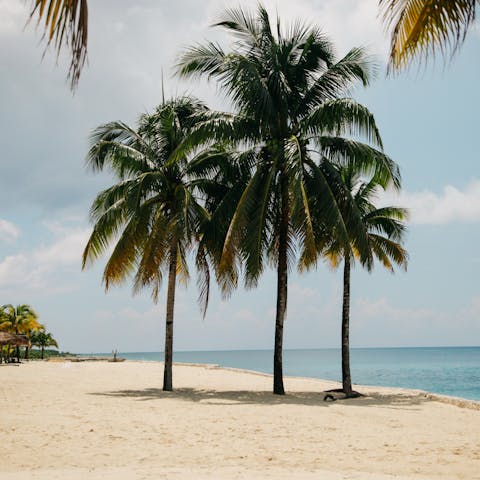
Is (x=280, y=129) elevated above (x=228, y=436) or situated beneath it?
elevated above

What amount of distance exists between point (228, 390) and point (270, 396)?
279 cm

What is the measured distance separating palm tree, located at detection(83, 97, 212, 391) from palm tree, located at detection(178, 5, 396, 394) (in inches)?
63.4

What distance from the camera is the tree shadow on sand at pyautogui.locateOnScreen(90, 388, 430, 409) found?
17.7 m

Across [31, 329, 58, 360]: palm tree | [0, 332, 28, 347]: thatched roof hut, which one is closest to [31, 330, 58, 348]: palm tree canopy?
[31, 329, 58, 360]: palm tree

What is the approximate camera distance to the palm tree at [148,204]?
19797mm

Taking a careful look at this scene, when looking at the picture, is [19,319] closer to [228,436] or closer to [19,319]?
[19,319]

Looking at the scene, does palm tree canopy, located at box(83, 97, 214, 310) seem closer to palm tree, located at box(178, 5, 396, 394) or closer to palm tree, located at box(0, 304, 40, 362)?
palm tree, located at box(178, 5, 396, 394)

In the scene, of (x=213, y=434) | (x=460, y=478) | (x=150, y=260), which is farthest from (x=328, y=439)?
(x=150, y=260)

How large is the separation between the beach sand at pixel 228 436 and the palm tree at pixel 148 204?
3940 millimetres

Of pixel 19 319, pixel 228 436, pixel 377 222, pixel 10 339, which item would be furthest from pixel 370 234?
pixel 19 319

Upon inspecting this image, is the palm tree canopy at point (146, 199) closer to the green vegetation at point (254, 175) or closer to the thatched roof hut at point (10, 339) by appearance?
the green vegetation at point (254, 175)

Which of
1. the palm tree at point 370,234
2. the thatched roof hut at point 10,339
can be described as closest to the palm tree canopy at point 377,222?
the palm tree at point 370,234

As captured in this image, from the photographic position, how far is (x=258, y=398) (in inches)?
728

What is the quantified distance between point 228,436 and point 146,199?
34.5ft
